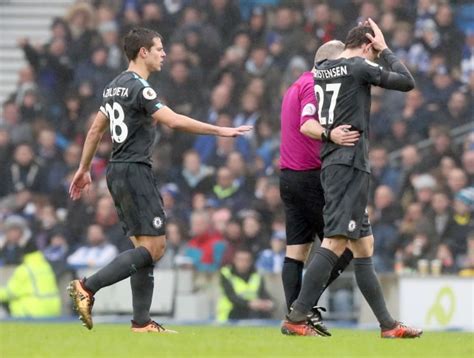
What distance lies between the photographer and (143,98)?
32.4 feet

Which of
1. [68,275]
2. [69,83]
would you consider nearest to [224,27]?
[69,83]

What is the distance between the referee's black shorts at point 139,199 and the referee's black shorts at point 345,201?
1.27 metres

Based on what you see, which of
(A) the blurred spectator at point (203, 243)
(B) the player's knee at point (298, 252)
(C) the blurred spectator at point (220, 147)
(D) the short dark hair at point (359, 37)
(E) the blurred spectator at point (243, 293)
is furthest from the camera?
(C) the blurred spectator at point (220, 147)

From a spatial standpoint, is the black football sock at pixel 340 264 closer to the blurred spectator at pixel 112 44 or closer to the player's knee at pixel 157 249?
the player's knee at pixel 157 249

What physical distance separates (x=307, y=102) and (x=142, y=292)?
1804 mm

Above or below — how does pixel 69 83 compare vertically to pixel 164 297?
above

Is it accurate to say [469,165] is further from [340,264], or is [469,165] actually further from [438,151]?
[340,264]

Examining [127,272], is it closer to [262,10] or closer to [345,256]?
[345,256]

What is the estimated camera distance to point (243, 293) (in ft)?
49.6

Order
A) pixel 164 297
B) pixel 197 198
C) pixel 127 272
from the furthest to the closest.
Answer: pixel 197 198, pixel 164 297, pixel 127 272

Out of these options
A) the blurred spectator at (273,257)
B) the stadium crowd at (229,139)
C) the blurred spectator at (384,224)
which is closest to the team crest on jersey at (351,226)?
the stadium crowd at (229,139)

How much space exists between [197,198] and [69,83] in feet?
11.5

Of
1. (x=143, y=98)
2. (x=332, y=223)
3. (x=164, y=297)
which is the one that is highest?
(x=143, y=98)

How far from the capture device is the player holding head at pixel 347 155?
9484mm
